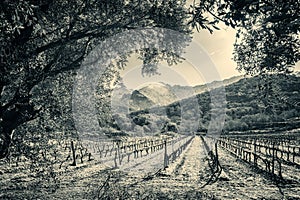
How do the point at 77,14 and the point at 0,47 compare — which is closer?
the point at 0,47

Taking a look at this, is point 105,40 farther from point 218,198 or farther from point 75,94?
point 218,198

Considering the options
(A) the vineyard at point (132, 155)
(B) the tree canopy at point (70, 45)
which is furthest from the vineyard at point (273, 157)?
(B) the tree canopy at point (70, 45)

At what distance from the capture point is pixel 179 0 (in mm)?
13680

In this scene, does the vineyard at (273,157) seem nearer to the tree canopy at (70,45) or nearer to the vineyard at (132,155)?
the vineyard at (132,155)

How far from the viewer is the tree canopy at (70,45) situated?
991cm

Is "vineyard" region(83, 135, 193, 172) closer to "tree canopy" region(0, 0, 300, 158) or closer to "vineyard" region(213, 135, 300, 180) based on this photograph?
"vineyard" region(213, 135, 300, 180)

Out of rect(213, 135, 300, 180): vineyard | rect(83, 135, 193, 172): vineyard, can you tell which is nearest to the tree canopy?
rect(213, 135, 300, 180): vineyard

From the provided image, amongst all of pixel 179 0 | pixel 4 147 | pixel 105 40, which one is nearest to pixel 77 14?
pixel 105 40

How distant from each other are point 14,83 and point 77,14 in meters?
3.88

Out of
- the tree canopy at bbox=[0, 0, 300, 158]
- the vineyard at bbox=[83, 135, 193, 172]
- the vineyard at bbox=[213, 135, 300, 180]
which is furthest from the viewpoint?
the vineyard at bbox=[83, 135, 193, 172]

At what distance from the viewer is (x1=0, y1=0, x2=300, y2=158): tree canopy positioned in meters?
9.91

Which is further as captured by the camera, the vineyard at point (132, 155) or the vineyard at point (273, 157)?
the vineyard at point (132, 155)

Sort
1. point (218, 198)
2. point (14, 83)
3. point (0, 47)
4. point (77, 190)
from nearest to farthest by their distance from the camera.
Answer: point (0, 47) < point (14, 83) < point (218, 198) < point (77, 190)

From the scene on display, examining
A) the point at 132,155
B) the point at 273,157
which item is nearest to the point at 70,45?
the point at 273,157
